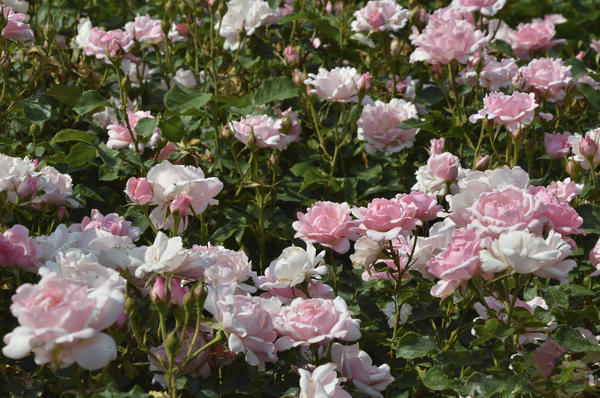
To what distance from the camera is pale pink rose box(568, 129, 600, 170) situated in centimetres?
222

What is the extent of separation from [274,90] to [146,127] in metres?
0.54

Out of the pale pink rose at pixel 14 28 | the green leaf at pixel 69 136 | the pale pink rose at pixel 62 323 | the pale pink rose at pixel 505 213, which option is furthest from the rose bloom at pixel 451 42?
the pale pink rose at pixel 62 323

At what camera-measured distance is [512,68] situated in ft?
8.95

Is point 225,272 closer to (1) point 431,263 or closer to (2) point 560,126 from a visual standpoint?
(1) point 431,263

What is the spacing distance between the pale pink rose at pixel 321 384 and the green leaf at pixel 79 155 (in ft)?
4.04

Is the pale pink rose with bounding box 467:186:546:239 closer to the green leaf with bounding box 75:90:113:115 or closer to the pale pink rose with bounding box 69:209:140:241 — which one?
the pale pink rose with bounding box 69:209:140:241

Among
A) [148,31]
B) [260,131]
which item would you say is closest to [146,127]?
[260,131]

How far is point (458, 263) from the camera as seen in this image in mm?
A: 1465

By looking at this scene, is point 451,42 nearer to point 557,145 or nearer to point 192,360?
point 557,145

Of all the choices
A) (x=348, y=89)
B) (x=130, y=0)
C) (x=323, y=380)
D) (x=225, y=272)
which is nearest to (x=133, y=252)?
(x=225, y=272)

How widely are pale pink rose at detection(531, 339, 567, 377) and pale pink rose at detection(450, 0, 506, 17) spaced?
1504 mm

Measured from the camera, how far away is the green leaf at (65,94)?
7.98 feet

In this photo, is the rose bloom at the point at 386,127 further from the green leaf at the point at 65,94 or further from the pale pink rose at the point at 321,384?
the pale pink rose at the point at 321,384

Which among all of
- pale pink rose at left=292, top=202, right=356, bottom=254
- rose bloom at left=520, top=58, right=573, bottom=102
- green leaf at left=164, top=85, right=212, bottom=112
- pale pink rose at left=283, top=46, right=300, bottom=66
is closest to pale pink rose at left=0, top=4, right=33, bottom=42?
green leaf at left=164, top=85, right=212, bottom=112
